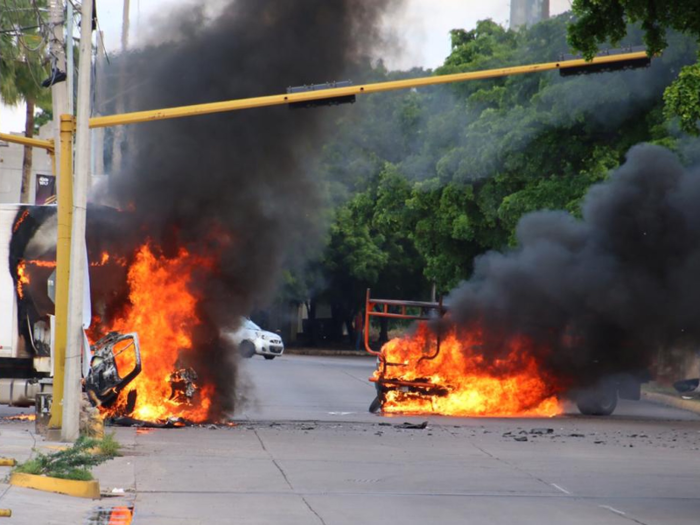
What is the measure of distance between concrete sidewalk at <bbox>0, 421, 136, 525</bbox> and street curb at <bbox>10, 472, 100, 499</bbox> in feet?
0.30

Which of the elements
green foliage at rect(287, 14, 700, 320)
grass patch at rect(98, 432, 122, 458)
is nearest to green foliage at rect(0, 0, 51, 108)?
green foliage at rect(287, 14, 700, 320)

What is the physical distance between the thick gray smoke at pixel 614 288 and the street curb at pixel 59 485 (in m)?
11.3

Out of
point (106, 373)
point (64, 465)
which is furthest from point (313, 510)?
point (106, 373)

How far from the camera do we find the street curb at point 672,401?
2447 cm

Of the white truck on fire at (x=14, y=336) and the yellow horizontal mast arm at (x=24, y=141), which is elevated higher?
the yellow horizontal mast arm at (x=24, y=141)

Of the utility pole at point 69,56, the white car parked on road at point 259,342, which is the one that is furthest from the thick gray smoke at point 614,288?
the white car parked on road at point 259,342

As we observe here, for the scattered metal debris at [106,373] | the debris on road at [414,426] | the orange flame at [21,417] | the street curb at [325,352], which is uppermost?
the scattered metal debris at [106,373]

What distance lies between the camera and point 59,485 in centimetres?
1062

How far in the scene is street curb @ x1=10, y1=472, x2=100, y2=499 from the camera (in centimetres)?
1053

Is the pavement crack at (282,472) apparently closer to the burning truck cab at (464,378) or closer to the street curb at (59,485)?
the street curb at (59,485)

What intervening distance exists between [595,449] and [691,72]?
581 centimetres

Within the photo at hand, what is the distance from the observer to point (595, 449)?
15.8 m

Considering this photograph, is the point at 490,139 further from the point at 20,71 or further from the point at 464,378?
the point at 20,71

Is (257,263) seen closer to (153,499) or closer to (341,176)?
(153,499)
